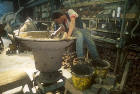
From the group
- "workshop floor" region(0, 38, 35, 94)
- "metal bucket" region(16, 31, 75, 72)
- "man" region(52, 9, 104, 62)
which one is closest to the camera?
"workshop floor" region(0, 38, 35, 94)

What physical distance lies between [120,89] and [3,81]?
2.42 m

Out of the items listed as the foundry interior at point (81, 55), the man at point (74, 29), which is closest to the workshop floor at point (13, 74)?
the foundry interior at point (81, 55)

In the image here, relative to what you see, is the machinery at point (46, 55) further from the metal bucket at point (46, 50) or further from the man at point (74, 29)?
the man at point (74, 29)

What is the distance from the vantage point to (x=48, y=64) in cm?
334

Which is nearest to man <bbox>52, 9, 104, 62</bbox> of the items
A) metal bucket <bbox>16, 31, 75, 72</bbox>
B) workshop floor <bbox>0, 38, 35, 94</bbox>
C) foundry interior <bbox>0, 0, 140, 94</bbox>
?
foundry interior <bbox>0, 0, 140, 94</bbox>

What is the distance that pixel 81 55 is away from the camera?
3930 mm

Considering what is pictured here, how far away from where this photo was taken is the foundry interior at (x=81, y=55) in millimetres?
2828

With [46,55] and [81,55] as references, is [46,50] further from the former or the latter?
[81,55]

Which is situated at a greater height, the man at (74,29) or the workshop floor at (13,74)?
the man at (74,29)

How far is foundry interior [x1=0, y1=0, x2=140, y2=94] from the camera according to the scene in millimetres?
2828

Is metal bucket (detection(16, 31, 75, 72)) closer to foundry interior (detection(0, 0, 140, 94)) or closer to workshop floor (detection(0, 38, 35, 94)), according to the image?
foundry interior (detection(0, 0, 140, 94))

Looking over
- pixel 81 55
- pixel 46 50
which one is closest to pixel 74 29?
pixel 81 55

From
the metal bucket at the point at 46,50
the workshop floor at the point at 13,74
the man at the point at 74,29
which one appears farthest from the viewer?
the man at the point at 74,29

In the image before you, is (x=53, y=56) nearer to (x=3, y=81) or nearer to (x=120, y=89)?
(x=3, y=81)
